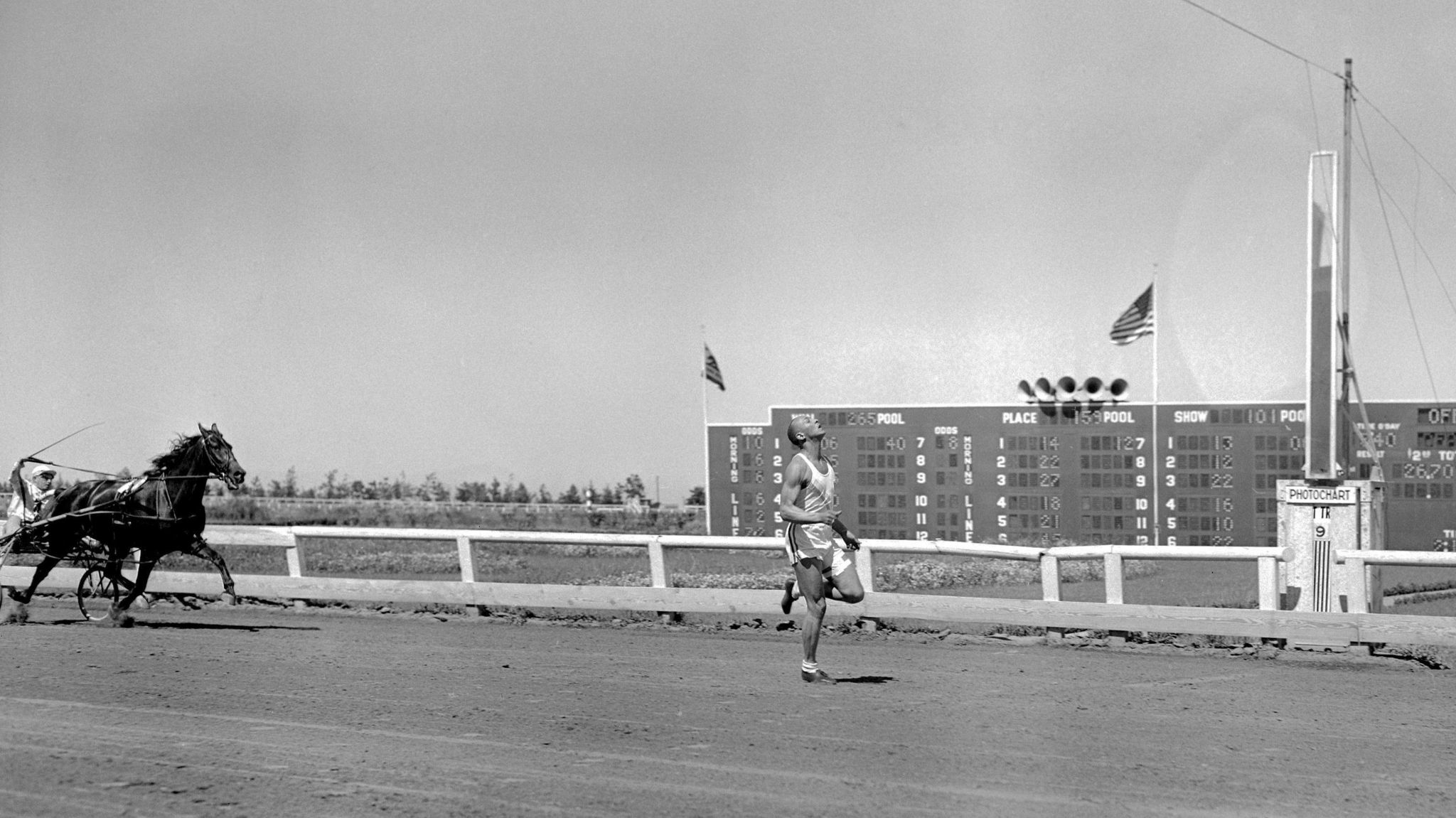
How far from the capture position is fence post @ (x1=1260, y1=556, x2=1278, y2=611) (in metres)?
12.9

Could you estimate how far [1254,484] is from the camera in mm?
26188

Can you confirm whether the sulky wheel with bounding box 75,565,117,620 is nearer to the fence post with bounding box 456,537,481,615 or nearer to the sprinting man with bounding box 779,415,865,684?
the fence post with bounding box 456,537,481,615

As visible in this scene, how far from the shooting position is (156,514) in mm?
14898

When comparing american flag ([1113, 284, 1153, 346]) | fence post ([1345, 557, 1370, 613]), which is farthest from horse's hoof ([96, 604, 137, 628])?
american flag ([1113, 284, 1153, 346])

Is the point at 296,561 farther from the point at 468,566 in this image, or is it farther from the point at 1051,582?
the point at 1051,582

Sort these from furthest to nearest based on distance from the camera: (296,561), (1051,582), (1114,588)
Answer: (296,561) < (1051,582) < (1114,588)

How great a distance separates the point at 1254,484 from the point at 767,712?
19.5m

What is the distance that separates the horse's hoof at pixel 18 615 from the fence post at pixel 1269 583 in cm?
1193

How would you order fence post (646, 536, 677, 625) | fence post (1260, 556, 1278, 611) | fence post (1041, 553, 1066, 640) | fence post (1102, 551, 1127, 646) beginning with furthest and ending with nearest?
1. fence post (646, 536, 677, 625)
2. fence post (1041, 553, 1066, 640)
3. fence post (1102, 551, 1127, 646)
4. fence post (1260, 556, 1278, 611)

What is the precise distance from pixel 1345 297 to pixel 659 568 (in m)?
10.2

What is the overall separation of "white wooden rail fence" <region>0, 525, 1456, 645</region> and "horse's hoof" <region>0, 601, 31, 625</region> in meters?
1.89

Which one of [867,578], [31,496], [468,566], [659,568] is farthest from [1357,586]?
[31,496]

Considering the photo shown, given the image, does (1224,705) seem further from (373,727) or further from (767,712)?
(373,727)

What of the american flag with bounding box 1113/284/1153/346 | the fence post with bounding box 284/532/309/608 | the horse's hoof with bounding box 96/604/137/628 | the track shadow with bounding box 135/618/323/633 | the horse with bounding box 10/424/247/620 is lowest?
the track shadow with bounding box 135/618/323/633
